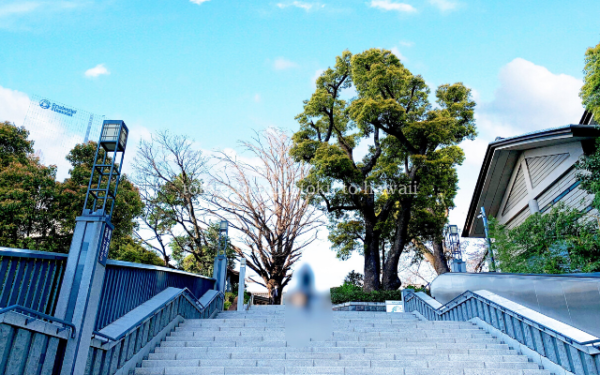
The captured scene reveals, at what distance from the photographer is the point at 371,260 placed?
17.9 m

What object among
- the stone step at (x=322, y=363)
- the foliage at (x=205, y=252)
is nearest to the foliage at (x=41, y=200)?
the foliage at (x=205, y=252)

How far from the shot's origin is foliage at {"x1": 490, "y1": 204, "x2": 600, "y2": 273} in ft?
32.2

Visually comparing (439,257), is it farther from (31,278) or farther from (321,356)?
(31,278)

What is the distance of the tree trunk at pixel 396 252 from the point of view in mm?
17234

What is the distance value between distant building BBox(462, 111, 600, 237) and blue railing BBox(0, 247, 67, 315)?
1211 cm

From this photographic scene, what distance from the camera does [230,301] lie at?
22141mm

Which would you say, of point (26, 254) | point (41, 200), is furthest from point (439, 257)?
point (26, 254)

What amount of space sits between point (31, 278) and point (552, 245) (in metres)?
11.5

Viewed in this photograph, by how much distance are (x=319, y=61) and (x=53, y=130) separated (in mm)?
21784

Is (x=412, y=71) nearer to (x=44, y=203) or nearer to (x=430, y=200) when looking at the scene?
(x=430, y=200)

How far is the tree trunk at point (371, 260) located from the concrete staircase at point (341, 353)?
1041cm

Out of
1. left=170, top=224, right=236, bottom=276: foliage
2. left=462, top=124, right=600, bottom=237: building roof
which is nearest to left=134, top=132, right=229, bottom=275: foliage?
left=170, top=224, right=236, bottom=276: foliage

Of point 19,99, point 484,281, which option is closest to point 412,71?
point 484,281

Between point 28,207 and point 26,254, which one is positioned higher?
point 28,207
